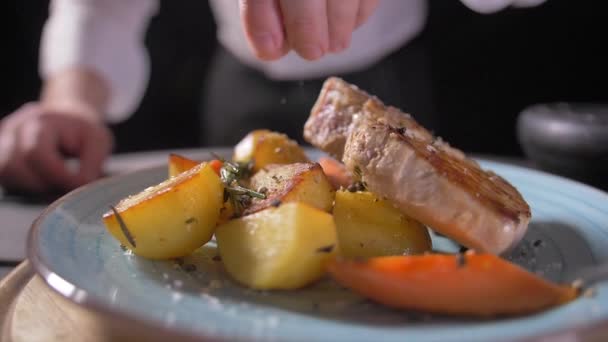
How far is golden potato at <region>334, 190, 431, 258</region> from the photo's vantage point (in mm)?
972

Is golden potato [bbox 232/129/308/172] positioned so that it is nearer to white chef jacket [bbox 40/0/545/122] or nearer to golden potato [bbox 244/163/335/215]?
golden potato [bbox 244/163/335/215]

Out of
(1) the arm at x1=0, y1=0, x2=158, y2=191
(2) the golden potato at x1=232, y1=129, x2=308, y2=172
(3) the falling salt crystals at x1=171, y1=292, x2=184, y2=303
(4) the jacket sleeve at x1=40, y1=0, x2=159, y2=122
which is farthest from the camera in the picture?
(4) the jacket sleeve at x1=40, y1=0, x2=159, y2=122

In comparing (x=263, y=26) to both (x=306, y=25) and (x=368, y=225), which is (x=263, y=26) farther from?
(x=368, y=225)

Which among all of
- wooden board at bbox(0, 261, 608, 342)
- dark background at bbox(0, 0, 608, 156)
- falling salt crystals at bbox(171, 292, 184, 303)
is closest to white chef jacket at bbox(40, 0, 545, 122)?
dark background at bbox(0, 0, 608, 156)

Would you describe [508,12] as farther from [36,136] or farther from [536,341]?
[536,341]

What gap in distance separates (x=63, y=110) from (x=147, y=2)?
0.94 metres

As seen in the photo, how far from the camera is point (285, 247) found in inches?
31.8

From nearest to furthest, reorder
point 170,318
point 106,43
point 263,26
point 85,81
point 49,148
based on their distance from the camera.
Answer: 1. point 170,318
2. point 263,26
3. point 49,148
4. point 85,81
5. point 106,43

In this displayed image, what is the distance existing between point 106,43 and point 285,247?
89.8 inches

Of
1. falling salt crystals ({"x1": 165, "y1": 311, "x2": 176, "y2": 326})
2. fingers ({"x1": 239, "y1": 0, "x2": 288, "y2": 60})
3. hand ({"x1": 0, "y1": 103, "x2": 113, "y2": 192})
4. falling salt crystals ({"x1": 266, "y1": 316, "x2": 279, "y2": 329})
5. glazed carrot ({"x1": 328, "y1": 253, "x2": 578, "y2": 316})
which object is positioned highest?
fingers ({"x1": 239, "y1": 0, "x2": 288, "y2": 60})

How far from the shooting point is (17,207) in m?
1.66

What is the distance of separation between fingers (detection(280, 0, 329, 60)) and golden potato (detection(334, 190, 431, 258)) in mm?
285

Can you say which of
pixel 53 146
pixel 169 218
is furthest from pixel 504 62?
pixel 169 218

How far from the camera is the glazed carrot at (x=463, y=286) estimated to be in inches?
28.5
